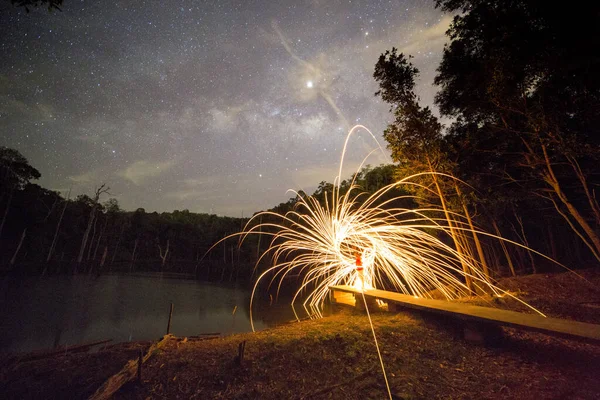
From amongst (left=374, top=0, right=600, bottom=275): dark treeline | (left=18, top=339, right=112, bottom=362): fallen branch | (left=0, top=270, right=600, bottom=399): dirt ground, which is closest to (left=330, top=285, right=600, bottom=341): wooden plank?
(left=0, top=270, right=600, bottom=399): dirt ground

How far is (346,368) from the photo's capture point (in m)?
6.36

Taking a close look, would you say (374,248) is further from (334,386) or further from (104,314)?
(104,314)

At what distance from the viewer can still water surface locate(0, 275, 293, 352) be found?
45.1 feet

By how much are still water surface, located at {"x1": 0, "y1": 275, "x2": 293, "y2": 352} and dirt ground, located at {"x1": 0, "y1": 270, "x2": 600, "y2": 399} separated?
5.87m

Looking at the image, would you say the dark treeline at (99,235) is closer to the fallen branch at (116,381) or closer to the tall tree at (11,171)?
the tall tree at (11,171)

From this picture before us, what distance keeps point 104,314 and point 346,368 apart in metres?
19.6

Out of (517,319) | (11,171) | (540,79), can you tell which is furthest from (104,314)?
(11,171)

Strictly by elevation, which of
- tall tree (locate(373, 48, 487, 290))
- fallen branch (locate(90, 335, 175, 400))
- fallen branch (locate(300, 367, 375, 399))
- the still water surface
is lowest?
the still water surface

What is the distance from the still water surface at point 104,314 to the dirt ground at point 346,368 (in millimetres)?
5872

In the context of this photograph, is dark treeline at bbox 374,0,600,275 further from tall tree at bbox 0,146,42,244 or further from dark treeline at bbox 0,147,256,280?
tall tree at bbox 0,146,42,244

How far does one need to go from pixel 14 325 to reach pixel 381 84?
2435cm

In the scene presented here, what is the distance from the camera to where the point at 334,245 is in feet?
36.2

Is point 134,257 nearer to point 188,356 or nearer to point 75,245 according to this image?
point 75,245

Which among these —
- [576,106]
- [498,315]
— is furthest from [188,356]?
[576,106]
